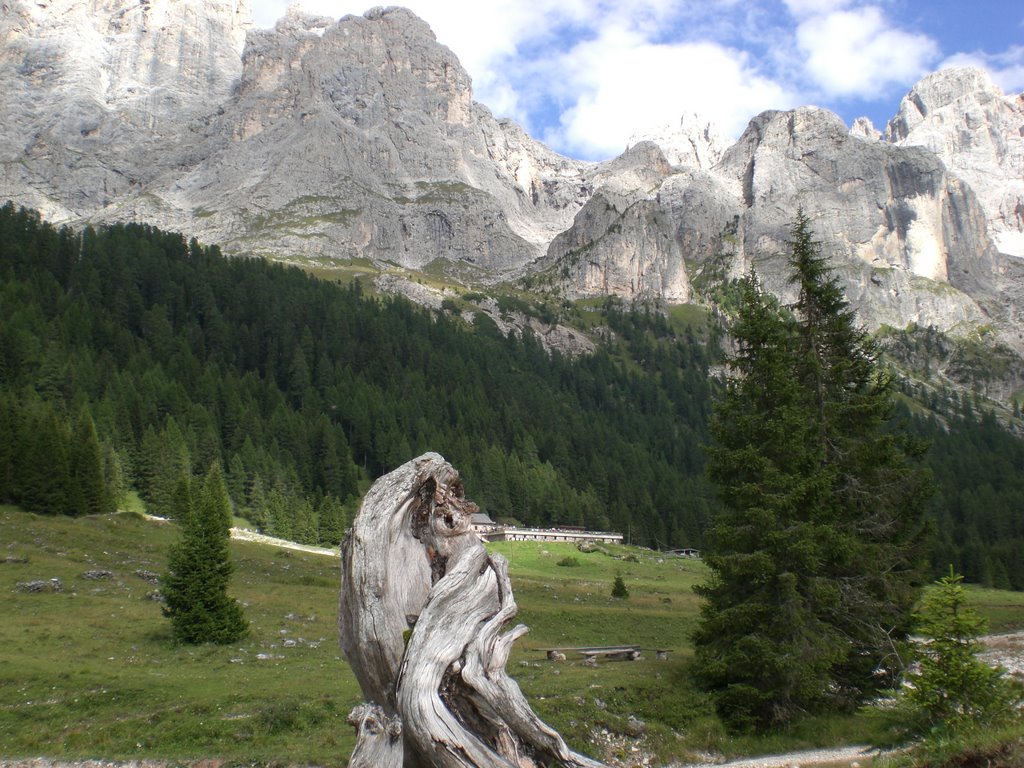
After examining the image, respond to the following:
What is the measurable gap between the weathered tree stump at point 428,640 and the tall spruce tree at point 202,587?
23.7 meters

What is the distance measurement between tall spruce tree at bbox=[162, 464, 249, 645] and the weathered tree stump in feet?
77.7

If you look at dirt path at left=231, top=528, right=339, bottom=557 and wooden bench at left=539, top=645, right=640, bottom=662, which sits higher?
dirt path at left=231, top=528, right=339, bottom=557

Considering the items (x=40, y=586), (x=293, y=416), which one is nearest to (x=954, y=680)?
(x=40, y=586)

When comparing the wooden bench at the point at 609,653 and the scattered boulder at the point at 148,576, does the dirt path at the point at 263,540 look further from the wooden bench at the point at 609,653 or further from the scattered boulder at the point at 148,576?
the wooden bench at the point at 609,653

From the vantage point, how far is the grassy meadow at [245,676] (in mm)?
18609

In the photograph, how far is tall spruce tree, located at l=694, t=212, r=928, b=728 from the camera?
20391 millimetres

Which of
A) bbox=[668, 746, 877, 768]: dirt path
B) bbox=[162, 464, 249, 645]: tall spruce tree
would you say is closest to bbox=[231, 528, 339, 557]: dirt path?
bbox=[162, 464, 249, 645]: tall spruce tree

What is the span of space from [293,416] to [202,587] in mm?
90122

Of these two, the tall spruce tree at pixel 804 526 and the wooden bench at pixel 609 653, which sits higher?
the tall spruce tree at pixel 804 526

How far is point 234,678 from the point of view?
24.7 m

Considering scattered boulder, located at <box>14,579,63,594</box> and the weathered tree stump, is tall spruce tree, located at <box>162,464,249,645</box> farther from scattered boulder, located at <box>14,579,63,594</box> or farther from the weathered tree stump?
the weathered tree stump

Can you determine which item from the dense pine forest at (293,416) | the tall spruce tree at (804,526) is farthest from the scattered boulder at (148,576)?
the tall spruce tree at (804,526)

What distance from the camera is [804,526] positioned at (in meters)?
21.1

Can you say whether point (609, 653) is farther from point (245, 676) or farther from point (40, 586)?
point (40, 586)
